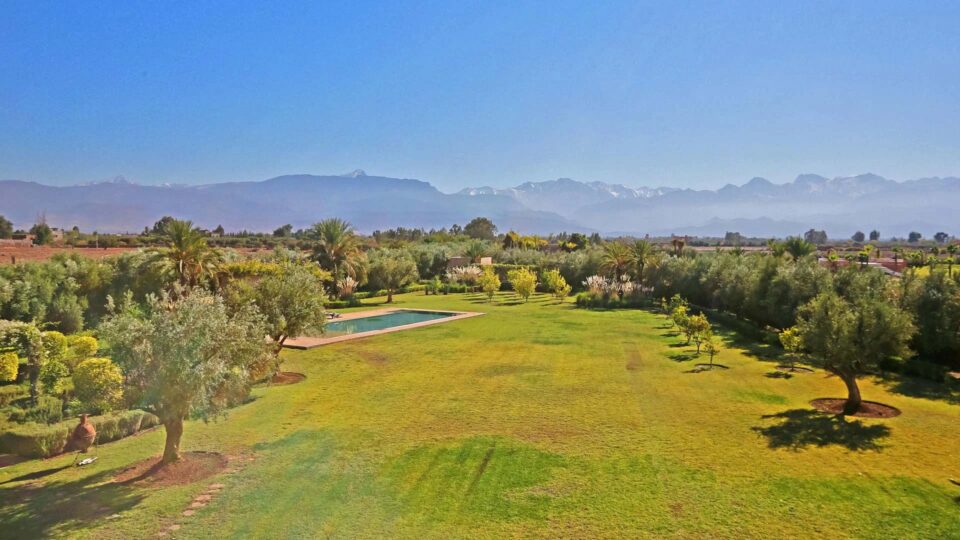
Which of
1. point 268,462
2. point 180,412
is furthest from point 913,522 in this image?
point 180,412

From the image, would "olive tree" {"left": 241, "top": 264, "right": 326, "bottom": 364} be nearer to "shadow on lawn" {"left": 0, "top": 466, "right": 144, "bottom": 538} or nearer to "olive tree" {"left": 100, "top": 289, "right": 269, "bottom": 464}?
"olive tree" {"left": 100, "top": 289, "right": 269, "bottom": 464}

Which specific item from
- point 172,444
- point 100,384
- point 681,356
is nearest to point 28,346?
point 100,384

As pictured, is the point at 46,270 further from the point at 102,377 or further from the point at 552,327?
the point at 552,327

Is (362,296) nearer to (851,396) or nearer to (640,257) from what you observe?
(640,257)

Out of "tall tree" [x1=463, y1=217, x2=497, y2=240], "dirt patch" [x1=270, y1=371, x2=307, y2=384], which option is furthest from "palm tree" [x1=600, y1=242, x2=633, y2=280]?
"tall tree" [x1=463, y1=217, x2=497, y2=240]

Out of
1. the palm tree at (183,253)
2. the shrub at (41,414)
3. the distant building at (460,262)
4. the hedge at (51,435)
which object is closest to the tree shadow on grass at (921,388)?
the hedge at (51,435)

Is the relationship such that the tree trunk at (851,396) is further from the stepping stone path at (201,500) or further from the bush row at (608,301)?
the bush row at (608,301)
